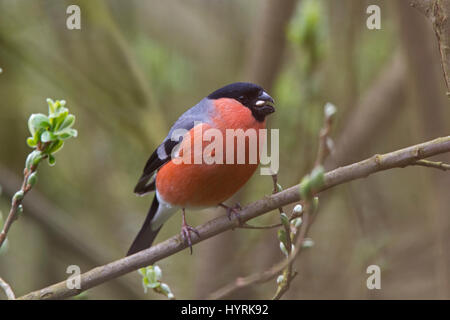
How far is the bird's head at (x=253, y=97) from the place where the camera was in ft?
9.95

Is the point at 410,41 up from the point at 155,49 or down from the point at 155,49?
down

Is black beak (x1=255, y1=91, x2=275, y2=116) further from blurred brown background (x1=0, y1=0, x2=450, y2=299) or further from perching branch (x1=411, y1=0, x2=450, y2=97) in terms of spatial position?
perching branch (x1=411, y1=0, x2=450, y2=97)

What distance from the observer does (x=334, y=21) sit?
5188mm

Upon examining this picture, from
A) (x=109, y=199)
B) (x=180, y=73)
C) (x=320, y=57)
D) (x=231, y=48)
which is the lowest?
(x=109, y=199)

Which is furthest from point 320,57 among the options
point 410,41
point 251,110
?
point 251,110

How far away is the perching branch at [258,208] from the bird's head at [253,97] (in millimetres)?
643

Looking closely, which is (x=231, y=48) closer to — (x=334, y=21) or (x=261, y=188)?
(x=334, y=21)

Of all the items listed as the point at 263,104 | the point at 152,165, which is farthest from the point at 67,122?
the point at 152,165

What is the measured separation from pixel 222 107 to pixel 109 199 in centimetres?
232

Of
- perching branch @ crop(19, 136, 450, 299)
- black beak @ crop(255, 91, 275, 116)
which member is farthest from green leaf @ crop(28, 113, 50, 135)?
black beak @ crop(255, 91, 275, 116)

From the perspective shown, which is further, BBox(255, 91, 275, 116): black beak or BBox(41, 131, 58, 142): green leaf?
BBox(255, 91, 275, 116): black beak

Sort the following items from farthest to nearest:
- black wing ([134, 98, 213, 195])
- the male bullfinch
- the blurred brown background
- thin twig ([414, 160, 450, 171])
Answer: the blurred brown background
black wing ([134, 98, 213, 195])
the male bullfinch
thin twig ([414, 160, 450, 171])

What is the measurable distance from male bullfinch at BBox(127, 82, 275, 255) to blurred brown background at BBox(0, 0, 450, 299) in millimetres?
817

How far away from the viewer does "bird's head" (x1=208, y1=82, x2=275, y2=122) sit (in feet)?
9.95
